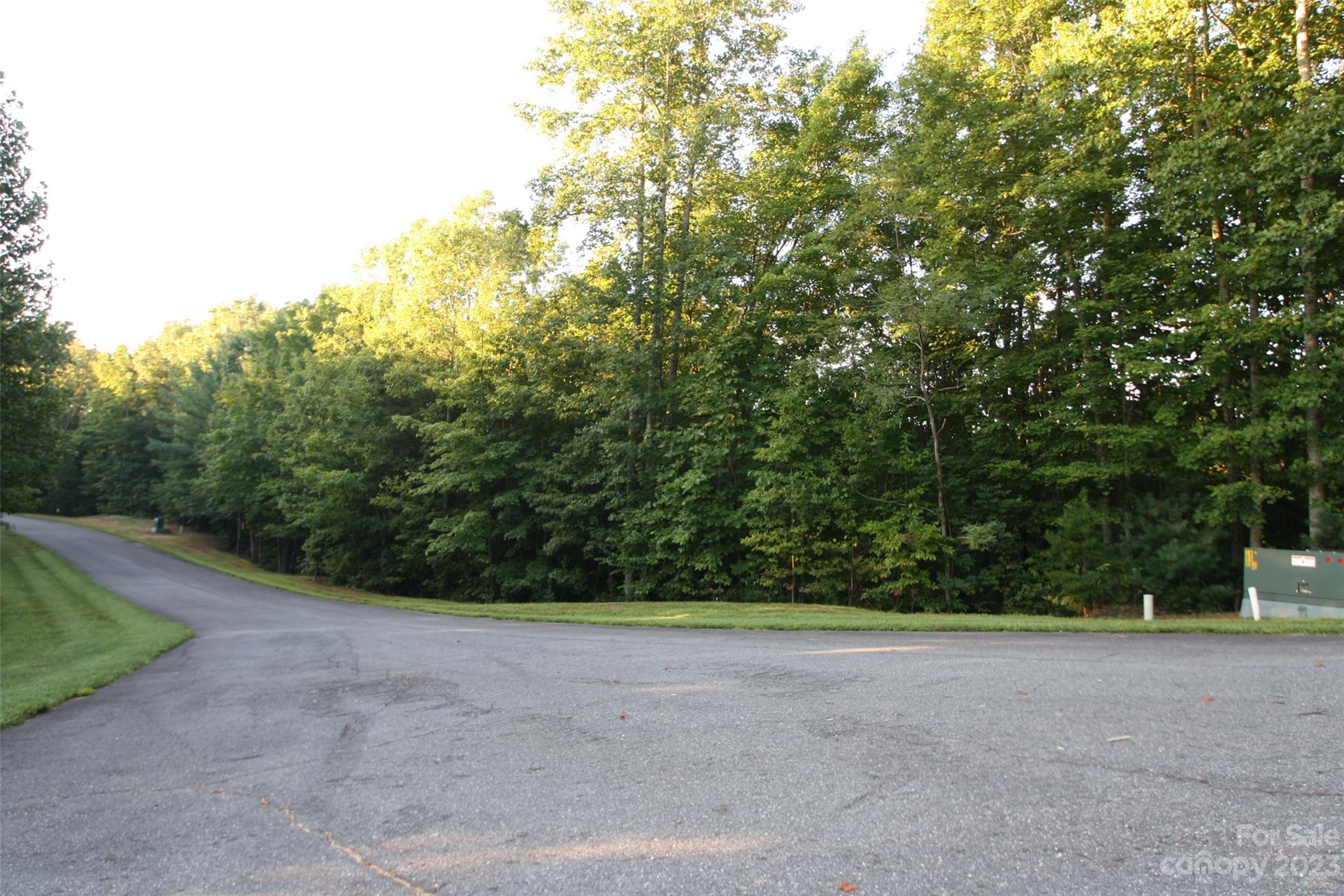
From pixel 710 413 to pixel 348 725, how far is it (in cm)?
1817

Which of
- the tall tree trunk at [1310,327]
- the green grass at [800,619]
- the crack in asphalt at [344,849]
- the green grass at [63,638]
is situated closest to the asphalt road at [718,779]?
the crack in asphalt at [344,849]

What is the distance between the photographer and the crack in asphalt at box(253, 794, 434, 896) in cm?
348

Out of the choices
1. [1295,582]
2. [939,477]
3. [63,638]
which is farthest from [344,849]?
[939,477]

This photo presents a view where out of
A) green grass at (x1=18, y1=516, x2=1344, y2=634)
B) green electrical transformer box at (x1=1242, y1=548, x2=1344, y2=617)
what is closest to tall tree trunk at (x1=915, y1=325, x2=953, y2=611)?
green grass at (x1=18, y1=516, x2=1344, y2=634)

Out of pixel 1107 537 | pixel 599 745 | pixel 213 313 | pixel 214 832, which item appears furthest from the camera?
pixel 213 313

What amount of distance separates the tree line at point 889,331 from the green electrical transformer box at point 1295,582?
2.92 meters

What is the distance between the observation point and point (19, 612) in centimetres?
1992

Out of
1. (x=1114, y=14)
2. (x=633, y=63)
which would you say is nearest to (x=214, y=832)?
(x=1114, y=14)

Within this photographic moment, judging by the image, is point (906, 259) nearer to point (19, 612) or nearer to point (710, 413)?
point (710, 413)

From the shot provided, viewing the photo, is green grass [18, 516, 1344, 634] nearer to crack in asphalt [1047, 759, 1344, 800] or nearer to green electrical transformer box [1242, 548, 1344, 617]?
green electrical transformer box [1242, 548, 1344, 617]

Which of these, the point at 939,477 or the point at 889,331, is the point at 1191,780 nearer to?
the point at 939,477

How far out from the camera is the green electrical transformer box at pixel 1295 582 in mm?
12914

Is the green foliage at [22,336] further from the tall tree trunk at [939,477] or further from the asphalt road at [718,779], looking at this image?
the tall tree trunk at [939,477]

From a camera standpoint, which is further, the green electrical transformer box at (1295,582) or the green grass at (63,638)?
the green electrical transformer box at (1295,582)
